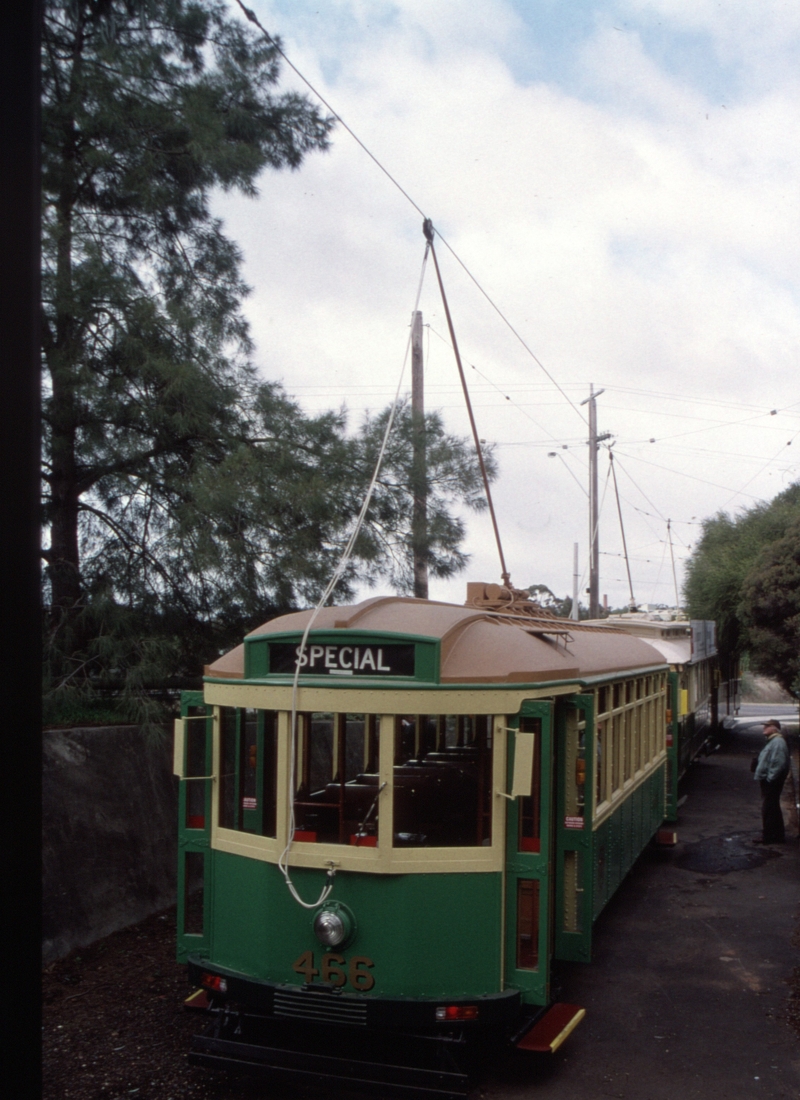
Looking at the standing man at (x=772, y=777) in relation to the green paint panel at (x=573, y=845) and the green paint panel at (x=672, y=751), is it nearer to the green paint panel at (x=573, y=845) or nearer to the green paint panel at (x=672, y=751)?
the green paint panel at (x=672, y=751)

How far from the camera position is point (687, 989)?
761 cm

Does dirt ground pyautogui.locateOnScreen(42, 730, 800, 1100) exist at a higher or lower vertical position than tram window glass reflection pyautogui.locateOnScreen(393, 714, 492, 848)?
lower

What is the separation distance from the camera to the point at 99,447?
10.4 m

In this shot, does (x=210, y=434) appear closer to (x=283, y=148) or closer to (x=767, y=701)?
(x=283, y=148)

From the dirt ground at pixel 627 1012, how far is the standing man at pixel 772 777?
185 centimetres

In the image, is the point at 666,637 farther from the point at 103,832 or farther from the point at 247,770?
the point at 247,770

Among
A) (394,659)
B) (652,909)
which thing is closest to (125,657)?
(394,659)

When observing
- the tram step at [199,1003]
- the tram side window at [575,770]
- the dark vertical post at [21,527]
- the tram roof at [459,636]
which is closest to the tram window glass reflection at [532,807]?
the tram roof at [459,636]

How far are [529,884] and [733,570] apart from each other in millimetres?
24865

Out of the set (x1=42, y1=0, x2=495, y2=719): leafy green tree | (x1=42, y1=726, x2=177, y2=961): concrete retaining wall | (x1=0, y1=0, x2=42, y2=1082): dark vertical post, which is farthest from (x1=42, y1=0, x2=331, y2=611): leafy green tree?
(x1=0, y1=0, x2=42, y2=1082): dark vertical post

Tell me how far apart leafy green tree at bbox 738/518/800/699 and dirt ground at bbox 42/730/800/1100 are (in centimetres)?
1366

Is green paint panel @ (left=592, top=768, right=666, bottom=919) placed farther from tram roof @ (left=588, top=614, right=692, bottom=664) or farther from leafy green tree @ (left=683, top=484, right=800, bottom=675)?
leafy green tree @ (left=683, top=484, right=800, bottom=675)

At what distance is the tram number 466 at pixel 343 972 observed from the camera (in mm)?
5496

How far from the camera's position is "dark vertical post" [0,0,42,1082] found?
2322 millimetres
